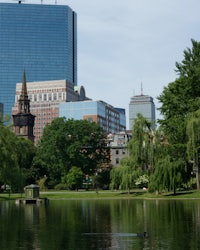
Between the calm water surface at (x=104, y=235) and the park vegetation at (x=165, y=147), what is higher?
→ the park vegetation at (x=165, y=147)

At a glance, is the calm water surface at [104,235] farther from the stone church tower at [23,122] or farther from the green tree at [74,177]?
the stone church tower at [23,122]

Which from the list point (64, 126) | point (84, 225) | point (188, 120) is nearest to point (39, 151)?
point (64, 126)

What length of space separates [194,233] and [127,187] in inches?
1839

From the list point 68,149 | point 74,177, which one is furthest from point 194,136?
point 68,149

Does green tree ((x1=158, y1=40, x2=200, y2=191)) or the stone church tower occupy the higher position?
the stone church tower

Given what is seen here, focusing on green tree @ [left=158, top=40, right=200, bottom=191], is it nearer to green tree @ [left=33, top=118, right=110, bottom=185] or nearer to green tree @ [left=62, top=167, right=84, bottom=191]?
green tree @ [left=62, top=167, right=84, bottom=191]

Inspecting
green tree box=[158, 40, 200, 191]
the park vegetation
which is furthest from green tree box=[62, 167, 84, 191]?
green tree box=[158, 40, 200, 191]

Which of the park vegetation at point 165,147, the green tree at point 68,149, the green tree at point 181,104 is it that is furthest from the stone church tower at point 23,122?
the green tree at point 181,104

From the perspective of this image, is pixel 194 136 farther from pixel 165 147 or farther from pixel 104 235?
pixel 104 235

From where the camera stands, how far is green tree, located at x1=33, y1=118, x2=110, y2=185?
107375mm

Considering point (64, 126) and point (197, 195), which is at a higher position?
point (64, 126)

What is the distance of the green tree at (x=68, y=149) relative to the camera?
107m

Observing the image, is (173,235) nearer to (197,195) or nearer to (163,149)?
(197,195)

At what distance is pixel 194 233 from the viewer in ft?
77.3
